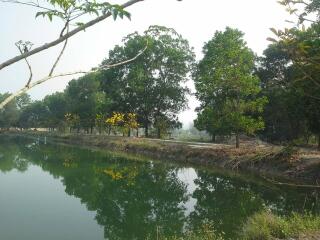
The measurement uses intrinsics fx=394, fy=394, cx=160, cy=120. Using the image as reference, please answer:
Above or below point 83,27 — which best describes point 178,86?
above

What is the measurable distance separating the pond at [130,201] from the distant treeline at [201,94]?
19.3 ft

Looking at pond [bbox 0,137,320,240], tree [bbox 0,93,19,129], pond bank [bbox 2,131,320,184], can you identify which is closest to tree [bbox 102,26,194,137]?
pond bank [bbox 2,131,320,184]

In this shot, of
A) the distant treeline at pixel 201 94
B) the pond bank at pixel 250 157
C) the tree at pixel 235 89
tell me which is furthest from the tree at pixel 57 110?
the tree at pixel 235 89

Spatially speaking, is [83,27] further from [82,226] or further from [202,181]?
[202,181]

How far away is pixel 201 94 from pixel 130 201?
2910 centimetres

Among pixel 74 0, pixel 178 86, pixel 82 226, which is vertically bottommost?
pixel 82 226

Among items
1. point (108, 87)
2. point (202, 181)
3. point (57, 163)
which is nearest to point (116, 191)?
point (202, 181)

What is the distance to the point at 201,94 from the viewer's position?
4678 centimetres

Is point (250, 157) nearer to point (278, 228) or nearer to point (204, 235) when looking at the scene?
point (204, 235)

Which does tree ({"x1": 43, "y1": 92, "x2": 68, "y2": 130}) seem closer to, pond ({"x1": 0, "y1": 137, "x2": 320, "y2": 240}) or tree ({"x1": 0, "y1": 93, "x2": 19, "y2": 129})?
tree ({"x1": 0, "y1": 93, "x2": 19, "y2": 129})

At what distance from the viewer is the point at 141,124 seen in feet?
201

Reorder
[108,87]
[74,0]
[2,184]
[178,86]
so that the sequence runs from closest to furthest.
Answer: [74,0], [2,184], [178,86], [108,87]

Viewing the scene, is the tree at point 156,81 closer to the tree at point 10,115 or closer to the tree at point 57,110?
the tree at point 57,110

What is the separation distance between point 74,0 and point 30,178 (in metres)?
25.5
